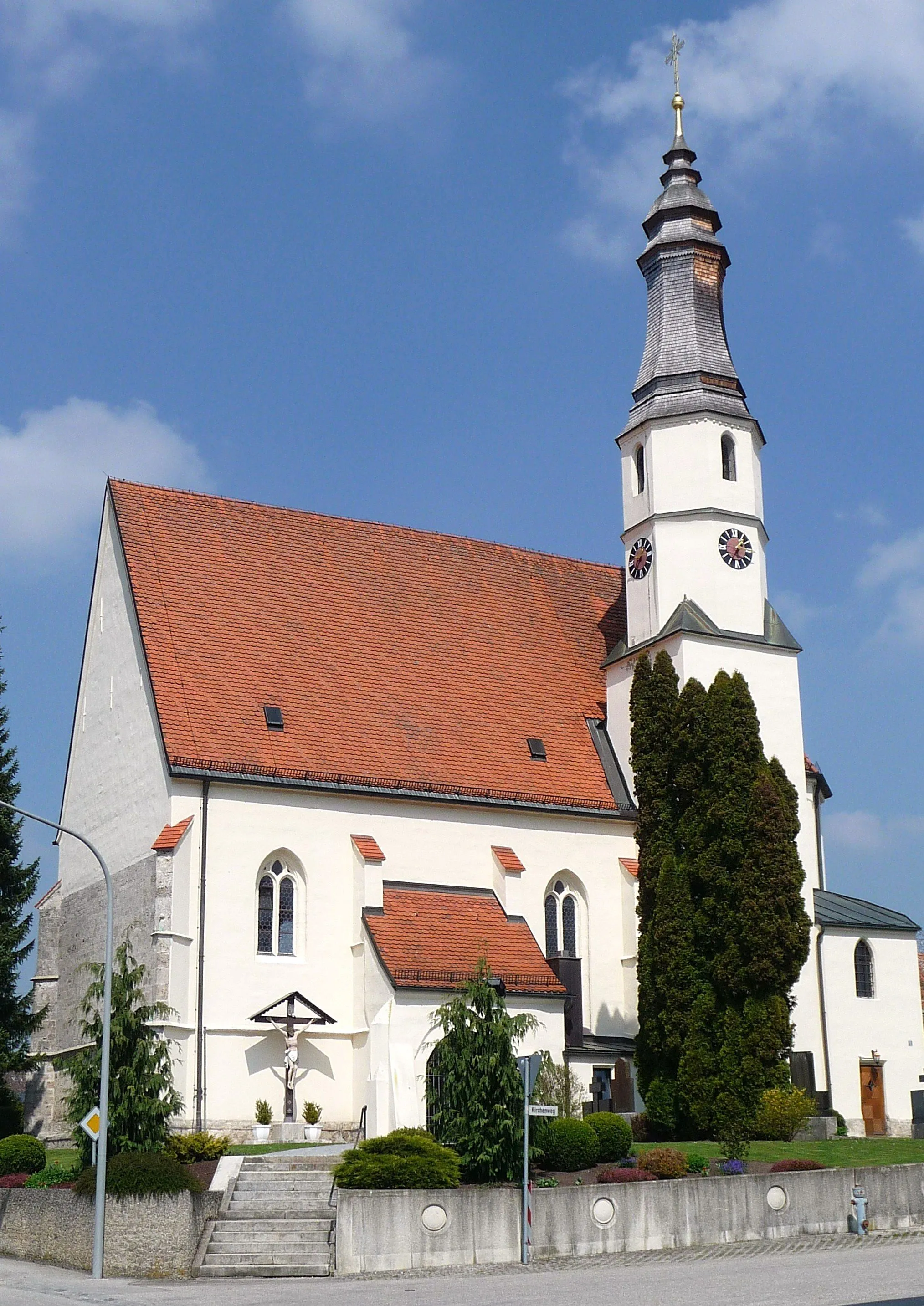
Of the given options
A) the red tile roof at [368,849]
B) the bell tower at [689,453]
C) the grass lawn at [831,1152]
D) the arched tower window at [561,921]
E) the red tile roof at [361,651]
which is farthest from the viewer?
the bell tower at [689,453]

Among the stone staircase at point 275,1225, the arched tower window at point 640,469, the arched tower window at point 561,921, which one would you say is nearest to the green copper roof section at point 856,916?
the arched tower window at point 561,921

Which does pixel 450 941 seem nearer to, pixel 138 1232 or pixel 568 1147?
pixel 568 1147

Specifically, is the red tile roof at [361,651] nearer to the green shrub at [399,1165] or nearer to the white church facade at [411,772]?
the white church facade at [411,772]

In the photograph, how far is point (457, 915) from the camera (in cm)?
3206

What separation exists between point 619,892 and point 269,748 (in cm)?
894

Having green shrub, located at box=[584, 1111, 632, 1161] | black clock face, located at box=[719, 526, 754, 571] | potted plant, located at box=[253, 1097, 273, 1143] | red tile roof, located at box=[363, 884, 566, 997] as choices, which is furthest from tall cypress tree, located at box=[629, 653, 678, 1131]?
potted plant, located at box=[253, 1097, 273, 1143]

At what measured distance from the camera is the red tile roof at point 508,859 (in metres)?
33.3

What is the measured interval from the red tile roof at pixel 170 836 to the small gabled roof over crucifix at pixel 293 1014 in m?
3.63

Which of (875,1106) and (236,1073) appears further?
(875,1106)

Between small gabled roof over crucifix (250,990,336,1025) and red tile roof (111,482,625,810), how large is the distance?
4669 millimetres

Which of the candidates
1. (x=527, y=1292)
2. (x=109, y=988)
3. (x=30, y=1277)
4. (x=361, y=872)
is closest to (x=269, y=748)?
(x=361, y=872)

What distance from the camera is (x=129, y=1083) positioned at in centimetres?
2322

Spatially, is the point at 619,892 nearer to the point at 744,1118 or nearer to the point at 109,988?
the point at 744,1118

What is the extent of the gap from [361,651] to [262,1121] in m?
11.1
